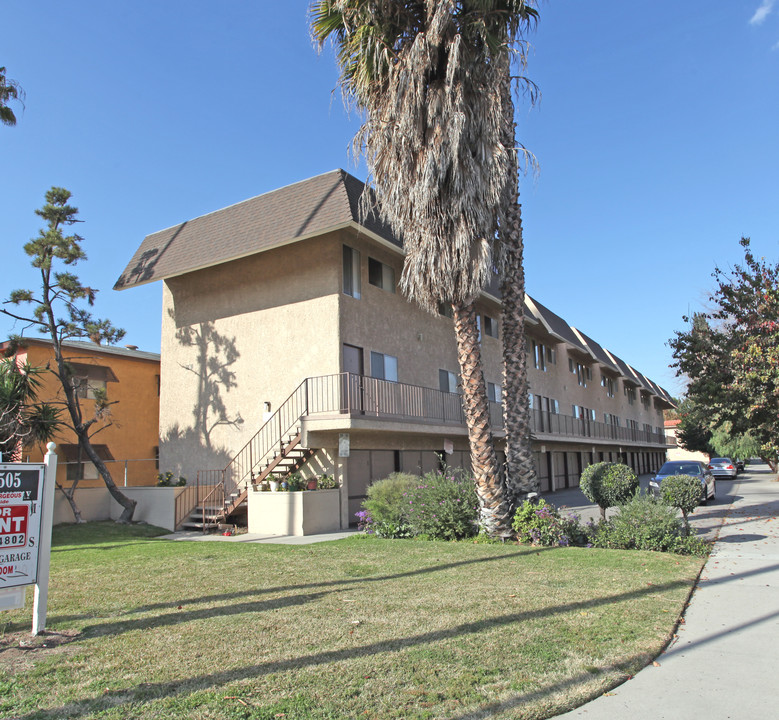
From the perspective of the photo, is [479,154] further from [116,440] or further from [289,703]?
[116,440]

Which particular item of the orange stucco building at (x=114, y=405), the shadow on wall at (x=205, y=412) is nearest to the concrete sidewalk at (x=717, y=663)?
the shadow on wall at (x=205, y=412)

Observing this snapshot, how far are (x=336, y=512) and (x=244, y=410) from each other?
4482mm

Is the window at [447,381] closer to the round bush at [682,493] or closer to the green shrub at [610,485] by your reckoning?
the green shrub at [610,485]

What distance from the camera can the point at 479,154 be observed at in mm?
12562

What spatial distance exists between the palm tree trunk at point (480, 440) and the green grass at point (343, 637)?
2170 millimetres

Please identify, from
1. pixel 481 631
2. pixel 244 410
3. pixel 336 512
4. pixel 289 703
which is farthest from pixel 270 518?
pixel 289 703

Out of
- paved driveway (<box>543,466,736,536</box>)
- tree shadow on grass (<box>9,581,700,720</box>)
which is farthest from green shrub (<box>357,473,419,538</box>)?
tree shadow on grass (<box>9,581,700,720</box>)

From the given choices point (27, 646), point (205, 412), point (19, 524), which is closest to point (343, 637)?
point (27, 646)

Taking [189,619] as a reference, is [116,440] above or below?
above

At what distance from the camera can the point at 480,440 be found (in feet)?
41.5

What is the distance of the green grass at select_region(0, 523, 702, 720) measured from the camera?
4.39 meters

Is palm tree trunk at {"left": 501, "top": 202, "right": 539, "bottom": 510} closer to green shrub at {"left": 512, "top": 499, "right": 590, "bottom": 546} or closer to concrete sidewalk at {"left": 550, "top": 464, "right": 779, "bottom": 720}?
green shrub at {"left": 512, "top": 499, "right": 590, "bottom": 546}

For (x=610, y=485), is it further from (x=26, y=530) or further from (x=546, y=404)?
(x=546, y=404)

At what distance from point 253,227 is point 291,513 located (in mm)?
8416
